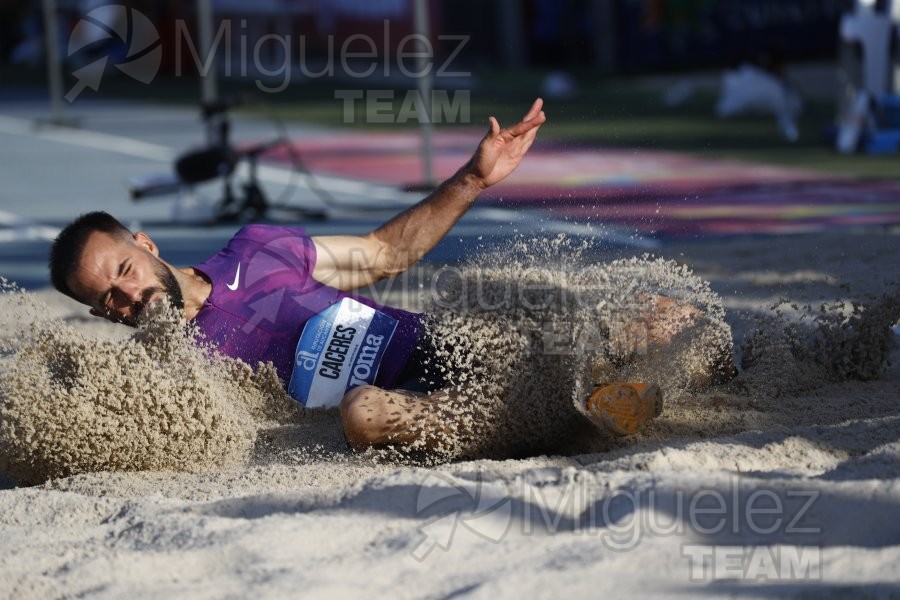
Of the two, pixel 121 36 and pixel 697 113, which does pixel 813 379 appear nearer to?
pixel 697 113

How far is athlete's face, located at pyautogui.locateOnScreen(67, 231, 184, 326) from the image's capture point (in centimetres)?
353

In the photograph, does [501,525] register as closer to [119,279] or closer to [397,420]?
[397,420]

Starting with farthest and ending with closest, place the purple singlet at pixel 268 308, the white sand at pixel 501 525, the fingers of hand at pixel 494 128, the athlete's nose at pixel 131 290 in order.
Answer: the fingers of hand at pixel 494 128 < the purple singlet at pixel 268 308 < the athlete's nose at pixel 131 290 < the white sand at pixel 501 525

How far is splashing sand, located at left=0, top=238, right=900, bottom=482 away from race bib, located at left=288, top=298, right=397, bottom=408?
0.39 ft

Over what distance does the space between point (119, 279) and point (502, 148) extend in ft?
4.10

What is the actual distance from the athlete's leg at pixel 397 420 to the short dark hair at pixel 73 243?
3.02 ft

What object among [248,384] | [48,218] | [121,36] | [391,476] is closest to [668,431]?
[391,476]

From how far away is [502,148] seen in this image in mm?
3787

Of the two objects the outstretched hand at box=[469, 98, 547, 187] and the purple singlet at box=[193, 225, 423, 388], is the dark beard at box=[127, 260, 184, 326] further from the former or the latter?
the outstretched hand at box=[469, 98, 547, 187]

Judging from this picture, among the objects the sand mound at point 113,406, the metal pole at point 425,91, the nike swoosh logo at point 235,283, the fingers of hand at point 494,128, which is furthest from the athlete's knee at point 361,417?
the metal pole at point 425,91

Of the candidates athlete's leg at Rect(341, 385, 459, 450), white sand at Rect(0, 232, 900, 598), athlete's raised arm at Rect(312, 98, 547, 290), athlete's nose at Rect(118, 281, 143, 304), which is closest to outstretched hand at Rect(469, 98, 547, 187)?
athlete's raised arm at Rect(312, 98, 547, 290)

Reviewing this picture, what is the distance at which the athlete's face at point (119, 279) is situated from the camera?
3529mm

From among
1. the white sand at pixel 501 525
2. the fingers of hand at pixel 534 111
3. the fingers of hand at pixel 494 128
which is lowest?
the white sand at pixel 501 525

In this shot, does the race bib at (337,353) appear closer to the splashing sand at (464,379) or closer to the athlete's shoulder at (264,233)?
the splashing sand at (464,379)
